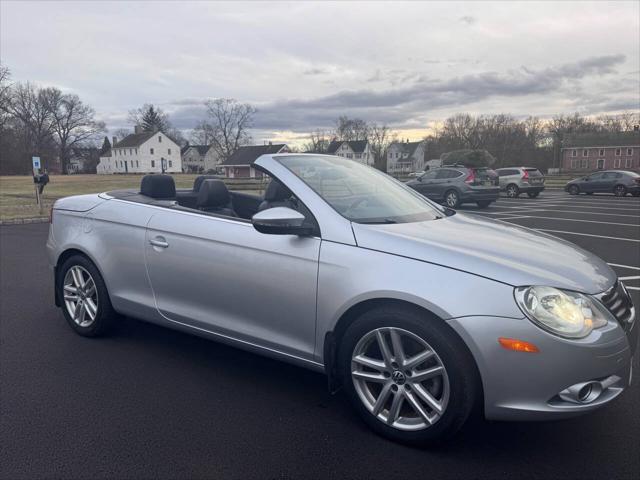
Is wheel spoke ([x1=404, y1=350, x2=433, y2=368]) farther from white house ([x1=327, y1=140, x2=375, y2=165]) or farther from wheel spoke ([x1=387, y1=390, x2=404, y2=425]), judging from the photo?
white house ([x1=327, y1=140, x2=375, y2=165])

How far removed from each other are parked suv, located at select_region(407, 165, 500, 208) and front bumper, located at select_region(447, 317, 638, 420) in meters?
15.4

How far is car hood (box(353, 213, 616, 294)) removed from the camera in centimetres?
243

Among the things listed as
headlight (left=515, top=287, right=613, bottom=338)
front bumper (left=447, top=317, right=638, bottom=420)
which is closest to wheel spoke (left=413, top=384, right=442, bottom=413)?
front bumper (left=447, top=317, right=638, bottom=420)

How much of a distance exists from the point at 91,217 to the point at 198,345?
140 cm

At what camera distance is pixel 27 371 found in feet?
11.7

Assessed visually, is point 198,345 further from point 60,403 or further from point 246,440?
point 246,440

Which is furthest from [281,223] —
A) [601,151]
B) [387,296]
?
[601,151]

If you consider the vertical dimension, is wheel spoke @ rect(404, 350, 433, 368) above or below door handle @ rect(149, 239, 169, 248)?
below

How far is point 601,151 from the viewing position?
75375 millimetres

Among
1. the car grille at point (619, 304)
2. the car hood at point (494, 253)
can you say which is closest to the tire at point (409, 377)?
the car hood at point (494, 253)

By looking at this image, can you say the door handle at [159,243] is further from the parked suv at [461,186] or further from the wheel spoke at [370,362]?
the parked suv at [461,186]

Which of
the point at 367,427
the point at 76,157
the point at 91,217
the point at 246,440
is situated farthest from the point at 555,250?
the point at 76,157

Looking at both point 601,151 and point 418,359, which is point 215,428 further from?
point 601,151

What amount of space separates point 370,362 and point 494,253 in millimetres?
904
